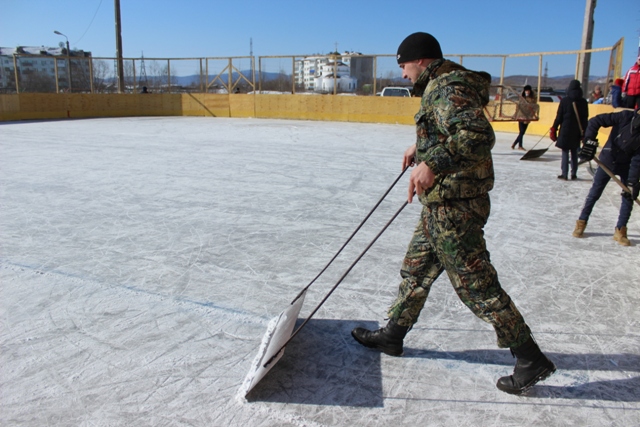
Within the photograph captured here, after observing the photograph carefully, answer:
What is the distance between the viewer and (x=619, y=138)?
15.5 ft

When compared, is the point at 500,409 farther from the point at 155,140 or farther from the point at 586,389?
the point at 155,140

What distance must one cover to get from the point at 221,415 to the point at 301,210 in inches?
145

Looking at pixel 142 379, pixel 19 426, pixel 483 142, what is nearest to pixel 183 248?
pixel 142 379

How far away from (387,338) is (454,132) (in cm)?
123

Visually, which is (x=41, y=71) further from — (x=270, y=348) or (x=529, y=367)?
(x=529, y=367)

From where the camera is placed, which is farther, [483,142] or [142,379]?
[142,379]

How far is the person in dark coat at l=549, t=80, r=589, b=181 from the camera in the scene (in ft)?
25.5

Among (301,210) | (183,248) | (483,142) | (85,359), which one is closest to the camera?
(483,142)

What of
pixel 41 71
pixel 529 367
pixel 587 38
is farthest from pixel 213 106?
pixel 529 367

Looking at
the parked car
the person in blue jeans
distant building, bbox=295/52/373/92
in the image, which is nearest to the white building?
distant building, bbox=295/52/373/92

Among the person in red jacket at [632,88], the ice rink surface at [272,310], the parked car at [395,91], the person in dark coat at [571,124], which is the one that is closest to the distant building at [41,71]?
the parked car at [395,91]

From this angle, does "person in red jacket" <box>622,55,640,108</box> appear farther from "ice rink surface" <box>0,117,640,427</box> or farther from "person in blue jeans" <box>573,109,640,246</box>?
"person in blue jeans" <box>573,109,640,246</box>

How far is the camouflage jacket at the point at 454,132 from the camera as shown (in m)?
2.09

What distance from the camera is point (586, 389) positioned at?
8.16 ft
